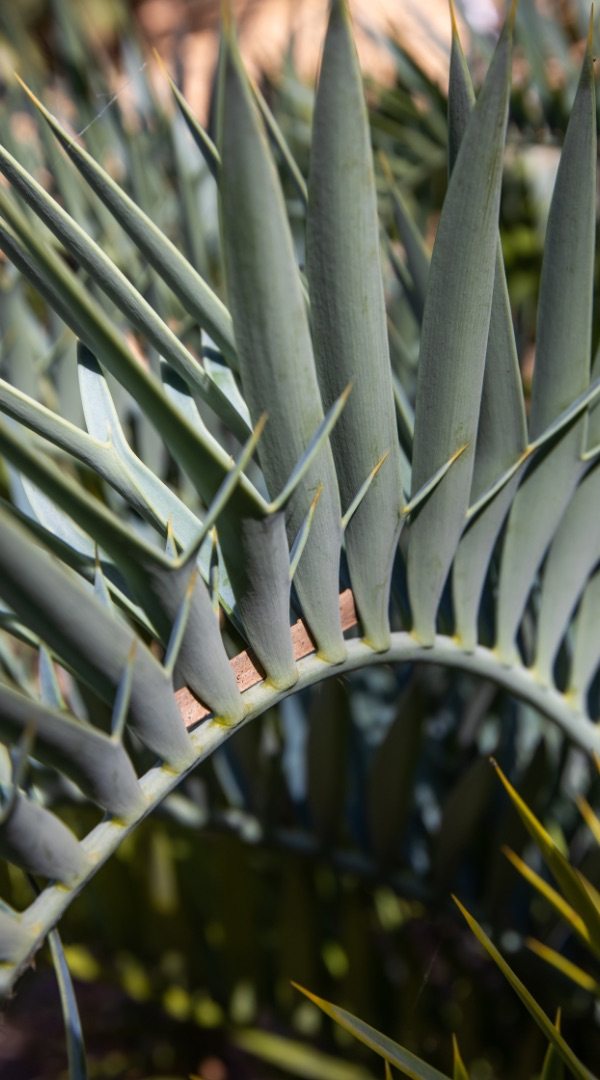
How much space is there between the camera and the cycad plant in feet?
1.15

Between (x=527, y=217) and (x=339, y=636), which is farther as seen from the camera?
(x=527, y=217)

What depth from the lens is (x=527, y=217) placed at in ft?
4.96

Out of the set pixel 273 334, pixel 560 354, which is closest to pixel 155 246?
pixel 273 334

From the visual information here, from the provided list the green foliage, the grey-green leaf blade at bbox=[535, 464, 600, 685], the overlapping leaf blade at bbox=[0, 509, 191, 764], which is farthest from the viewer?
the grey-green leaf blade at bbox=[535, 464, 600, 685]

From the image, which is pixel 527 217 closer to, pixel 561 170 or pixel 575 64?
pixel 575 64

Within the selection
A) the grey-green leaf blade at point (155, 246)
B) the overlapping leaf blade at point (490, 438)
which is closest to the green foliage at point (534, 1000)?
the overlapping leaf blade at point (490, 438)

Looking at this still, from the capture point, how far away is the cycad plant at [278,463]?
0.35m

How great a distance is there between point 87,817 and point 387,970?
32 cm

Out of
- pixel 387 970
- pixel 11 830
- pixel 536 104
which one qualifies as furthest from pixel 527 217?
pixel 11 830

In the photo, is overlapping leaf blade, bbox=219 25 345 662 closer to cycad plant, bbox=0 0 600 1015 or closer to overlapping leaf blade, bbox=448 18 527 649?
cycad plant, bbox=0 0 600 1015

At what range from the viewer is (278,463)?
1.37 ft

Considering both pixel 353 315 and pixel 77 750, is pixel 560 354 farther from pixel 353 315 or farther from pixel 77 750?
pixel 77 750

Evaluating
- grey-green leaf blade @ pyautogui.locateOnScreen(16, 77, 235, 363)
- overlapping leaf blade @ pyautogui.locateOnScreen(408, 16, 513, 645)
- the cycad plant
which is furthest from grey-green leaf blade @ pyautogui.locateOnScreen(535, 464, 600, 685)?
grey-green leaf blade @ pyautogui.locateOnScreen(16, 77, 235, 363)

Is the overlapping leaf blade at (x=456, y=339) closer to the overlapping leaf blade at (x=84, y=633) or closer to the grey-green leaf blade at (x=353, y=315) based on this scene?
the grey-green leaf blade at (x=353, y=315)
